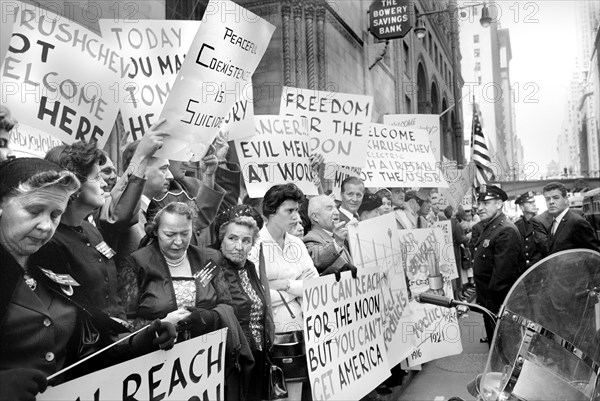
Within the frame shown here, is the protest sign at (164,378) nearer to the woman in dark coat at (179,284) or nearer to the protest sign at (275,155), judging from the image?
the woman in dark coat at (179,284)

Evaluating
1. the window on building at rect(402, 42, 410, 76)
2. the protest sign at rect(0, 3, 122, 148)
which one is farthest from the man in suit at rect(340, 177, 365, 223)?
the window on building at rect(402, 42, 410, 76)

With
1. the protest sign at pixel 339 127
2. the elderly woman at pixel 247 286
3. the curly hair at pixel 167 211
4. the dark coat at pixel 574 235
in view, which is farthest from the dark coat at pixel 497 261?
the curly hair at pixel 167 211

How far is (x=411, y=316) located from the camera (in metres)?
4.68

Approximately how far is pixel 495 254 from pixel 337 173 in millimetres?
1861

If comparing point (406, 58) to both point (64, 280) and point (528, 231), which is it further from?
point (64, 280)

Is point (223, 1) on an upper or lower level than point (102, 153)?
upper

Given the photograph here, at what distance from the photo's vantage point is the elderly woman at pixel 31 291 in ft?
5.21

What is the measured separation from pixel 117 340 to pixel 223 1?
1925 mm

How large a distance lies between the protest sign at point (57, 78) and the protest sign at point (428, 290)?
332 centimetres

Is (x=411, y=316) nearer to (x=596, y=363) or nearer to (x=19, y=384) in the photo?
(x=596, y=363)

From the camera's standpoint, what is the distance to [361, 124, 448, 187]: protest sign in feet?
19.3

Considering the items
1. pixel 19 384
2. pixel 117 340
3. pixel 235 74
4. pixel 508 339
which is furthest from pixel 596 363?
pixel 235 74

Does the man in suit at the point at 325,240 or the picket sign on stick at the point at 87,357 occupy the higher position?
the man in suit at the point at 325,240

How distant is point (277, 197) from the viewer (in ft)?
10.6
